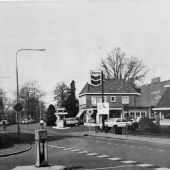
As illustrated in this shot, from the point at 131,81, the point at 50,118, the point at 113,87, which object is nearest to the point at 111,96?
the point at 113,87

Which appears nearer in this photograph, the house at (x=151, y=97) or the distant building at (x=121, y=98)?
the house at (x=151, y=97)

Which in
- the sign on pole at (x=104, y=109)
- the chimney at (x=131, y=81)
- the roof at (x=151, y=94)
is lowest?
the sign on pole at (x=104, y=109)

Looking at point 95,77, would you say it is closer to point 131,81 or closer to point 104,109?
point 104,109

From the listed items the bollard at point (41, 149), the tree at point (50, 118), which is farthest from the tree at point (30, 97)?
the bollard at point (41, 149)

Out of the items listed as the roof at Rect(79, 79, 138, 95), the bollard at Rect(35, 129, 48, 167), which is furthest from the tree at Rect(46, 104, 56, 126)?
the bollard at Rect(35, 129, 48, 167)

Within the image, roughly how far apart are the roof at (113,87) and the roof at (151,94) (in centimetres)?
199

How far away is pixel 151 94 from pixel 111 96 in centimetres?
754

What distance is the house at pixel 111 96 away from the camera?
74.9 m

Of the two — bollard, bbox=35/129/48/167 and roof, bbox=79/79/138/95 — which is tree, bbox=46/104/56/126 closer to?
roof, bbox=79/79/138/95

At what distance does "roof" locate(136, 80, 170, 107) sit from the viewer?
7056 centimetres

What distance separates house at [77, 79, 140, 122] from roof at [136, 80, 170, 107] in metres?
1.53

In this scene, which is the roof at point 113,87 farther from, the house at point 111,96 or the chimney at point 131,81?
the chimney at point 131,81

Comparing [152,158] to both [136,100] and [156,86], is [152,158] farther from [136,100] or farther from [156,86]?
[136,100]

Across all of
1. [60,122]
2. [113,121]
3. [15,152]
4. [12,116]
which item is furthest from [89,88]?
[12,116]
